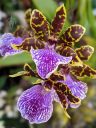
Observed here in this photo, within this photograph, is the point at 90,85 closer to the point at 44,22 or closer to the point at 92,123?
the point at 92,123

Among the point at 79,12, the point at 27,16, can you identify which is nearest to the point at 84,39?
the point at 79,12

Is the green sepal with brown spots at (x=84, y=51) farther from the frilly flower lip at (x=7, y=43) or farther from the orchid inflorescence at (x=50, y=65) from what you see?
the frilly flower lip at (x=7, y=43)

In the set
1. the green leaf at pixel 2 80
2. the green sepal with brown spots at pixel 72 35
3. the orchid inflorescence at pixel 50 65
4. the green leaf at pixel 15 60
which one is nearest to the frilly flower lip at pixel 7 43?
the orchid inflorescence at pixel 50 65

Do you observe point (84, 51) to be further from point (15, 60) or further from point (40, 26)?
point (15, 60)

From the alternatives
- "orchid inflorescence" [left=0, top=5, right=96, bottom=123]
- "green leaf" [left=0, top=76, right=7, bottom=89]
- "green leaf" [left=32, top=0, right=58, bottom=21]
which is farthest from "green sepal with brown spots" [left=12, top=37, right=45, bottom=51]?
"green leaf" [left=0, top=76, right=7, bottom=89]

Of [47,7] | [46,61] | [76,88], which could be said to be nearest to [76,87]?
[76,88]
